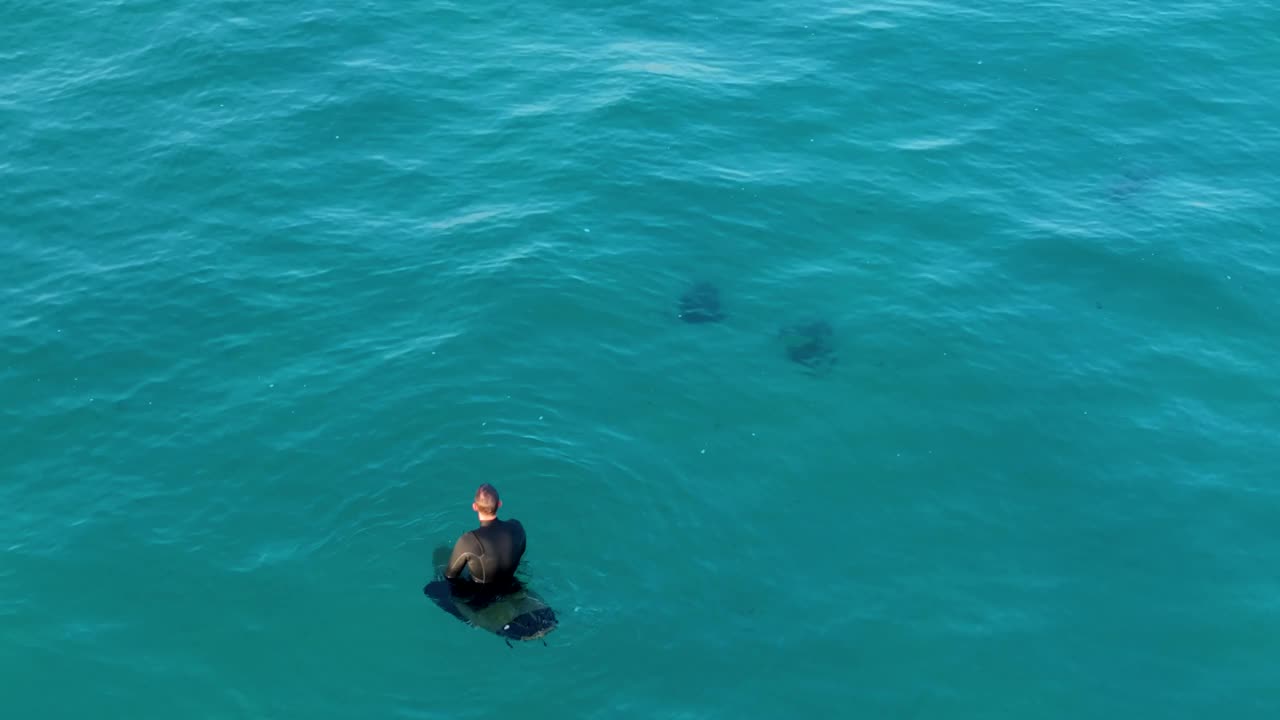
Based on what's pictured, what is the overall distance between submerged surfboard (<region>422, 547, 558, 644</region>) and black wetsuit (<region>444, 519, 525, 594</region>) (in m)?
0.50

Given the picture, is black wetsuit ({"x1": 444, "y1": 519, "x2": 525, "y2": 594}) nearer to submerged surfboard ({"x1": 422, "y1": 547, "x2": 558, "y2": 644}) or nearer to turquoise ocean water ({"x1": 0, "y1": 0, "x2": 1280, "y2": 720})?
submerged surfboard ({"x1": 422, "y1": 547, "x2": 558, "y2": 644})

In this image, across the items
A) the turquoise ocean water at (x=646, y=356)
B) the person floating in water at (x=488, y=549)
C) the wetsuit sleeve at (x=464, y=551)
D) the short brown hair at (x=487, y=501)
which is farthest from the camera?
the turquoise ocean water at (x=646, y=356)

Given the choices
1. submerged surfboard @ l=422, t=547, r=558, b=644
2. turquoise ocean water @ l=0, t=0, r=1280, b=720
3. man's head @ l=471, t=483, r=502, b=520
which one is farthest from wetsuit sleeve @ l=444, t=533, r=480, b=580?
turquoise ocean water @ l=0, t=0, r=1280, b=720

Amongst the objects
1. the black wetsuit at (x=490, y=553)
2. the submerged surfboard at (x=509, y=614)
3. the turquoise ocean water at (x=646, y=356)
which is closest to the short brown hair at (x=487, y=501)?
the black wetsuit at (x=490, y=553)

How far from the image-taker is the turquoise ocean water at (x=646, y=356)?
24.7 meters

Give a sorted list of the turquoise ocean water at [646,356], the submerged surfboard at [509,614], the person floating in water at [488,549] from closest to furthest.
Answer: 1. the person floating in water at [488,549]
2. the submerged surfboard at [509,614]
3. the turquoise ocean water at [646,356]

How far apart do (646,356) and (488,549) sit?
11.6m

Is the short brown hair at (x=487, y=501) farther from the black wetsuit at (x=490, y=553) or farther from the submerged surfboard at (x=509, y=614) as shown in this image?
the submerged surfboard at (x=509, y=614)

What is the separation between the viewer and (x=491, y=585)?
76.4 ft

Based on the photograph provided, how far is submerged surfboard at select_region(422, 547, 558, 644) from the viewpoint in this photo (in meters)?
23.5

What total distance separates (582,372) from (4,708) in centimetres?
1598

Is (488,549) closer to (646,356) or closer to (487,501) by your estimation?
(487,501)

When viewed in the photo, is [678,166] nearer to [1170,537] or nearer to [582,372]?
[582,372]

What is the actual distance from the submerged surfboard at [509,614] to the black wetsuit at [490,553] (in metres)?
0.50
